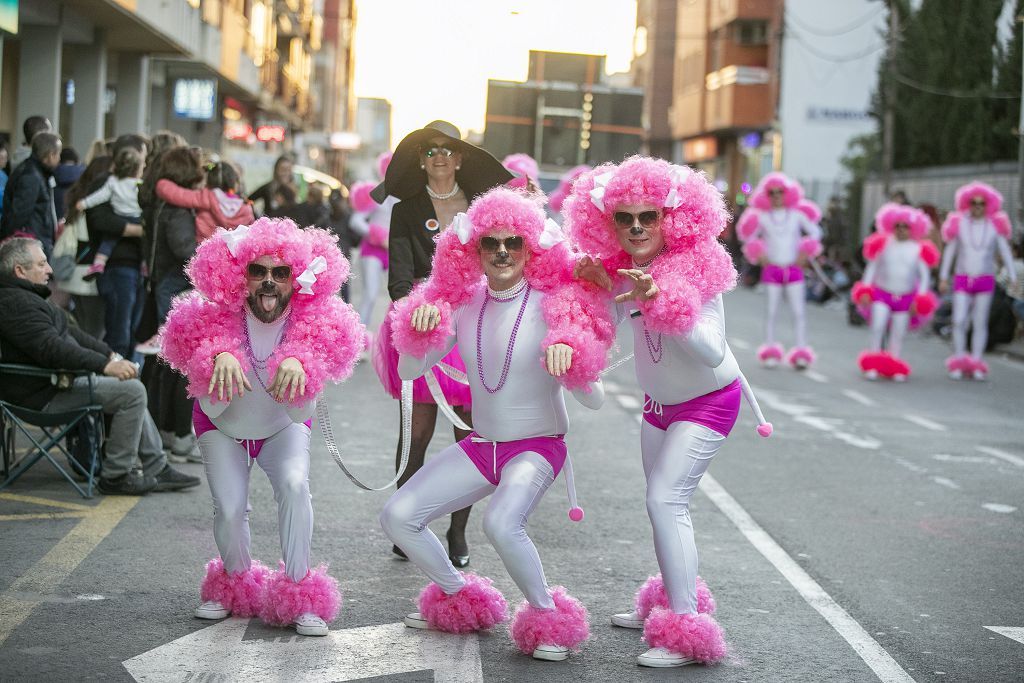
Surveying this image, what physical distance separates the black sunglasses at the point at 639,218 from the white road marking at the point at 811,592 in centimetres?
188

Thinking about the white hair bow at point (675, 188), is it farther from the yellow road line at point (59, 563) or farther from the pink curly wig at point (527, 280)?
the yellow road line at point (59, 563)

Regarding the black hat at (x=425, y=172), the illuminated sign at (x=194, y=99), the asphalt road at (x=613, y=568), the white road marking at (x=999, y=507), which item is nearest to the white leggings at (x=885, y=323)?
the asphalt road at (x=613, y=568)

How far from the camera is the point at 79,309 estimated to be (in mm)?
11117

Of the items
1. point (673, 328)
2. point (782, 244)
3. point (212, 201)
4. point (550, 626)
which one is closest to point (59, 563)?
point (550, 626)

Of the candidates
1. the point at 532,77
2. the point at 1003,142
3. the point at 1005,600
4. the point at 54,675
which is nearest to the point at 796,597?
the point at 1005,600

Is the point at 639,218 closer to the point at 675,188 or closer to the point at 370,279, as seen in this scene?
the point at 675,188

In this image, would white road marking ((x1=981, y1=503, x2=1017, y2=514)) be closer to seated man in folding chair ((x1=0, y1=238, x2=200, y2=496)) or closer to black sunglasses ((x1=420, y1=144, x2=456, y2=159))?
black sunglasses ((x1=420, y1=144, x2=456, y2=159))

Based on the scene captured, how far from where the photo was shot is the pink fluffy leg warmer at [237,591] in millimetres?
5949

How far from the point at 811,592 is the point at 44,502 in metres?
4.18

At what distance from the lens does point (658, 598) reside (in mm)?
5945

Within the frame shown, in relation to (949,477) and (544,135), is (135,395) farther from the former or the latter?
(544,135)

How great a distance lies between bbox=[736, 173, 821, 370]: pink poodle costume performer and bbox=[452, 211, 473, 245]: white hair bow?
38.3ft

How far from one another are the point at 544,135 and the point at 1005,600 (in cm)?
2618

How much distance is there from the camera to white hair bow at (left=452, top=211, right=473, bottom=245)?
566cm
